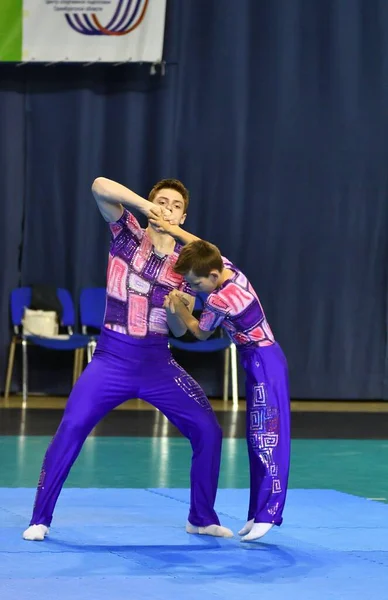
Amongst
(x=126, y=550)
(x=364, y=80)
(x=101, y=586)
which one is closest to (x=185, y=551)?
(x=126, y=550)

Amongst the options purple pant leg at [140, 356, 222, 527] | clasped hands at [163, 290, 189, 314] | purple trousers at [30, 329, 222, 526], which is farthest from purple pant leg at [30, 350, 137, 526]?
clasped hands at [163, 290, 189, 314]

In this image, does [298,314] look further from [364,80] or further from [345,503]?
[345,503]

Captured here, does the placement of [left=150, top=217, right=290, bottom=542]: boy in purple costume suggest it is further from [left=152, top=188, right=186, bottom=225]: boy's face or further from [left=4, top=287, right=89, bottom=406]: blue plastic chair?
[left=4, top=287, right=89, bottom=406]: blue plastic chair

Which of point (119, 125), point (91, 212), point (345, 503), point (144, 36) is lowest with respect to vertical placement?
point (345, 503)

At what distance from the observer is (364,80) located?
37.1 ft

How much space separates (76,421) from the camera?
185 inches

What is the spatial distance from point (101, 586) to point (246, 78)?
314 inches

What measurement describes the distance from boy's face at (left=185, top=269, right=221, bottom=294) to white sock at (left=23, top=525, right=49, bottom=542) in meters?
1.21

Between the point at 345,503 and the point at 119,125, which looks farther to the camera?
the point at 119,125

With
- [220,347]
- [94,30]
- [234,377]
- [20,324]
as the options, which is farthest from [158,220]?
[94,30]

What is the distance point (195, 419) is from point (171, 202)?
0.95 metres

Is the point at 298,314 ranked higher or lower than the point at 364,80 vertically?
lower

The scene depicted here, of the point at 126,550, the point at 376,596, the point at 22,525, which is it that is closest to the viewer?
the point at 376,596

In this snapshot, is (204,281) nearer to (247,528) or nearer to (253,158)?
(247,528)
